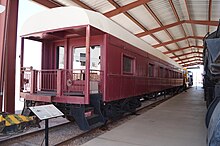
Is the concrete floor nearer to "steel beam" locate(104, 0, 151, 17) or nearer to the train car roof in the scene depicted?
the train car roof

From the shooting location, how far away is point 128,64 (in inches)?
286

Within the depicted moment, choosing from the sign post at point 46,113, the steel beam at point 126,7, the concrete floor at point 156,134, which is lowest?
the concrete floor at point 156,134

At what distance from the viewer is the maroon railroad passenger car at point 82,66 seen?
16.3 ft

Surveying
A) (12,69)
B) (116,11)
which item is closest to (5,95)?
(12,69)

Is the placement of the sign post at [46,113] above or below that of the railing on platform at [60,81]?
below

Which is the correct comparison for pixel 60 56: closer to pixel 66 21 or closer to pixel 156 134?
pixel 66 21

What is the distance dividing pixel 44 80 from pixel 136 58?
3578mm

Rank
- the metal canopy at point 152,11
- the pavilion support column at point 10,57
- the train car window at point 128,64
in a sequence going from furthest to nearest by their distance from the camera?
the metal canopy at point 152,11 < the train car window at point 128,64 < the pavilion support column at point 10,57

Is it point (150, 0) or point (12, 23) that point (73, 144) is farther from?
point (150, 0)

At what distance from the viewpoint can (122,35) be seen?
662 cm

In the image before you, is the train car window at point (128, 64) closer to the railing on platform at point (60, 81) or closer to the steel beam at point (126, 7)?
the railing on platform at point (60, 81)

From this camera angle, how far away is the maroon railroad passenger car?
495 cm

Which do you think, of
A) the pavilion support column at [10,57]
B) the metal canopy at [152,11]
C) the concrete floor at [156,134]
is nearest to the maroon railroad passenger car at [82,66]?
the pavilion support column at [10,57]

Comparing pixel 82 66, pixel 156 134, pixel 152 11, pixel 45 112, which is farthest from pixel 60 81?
pixel 152 11
